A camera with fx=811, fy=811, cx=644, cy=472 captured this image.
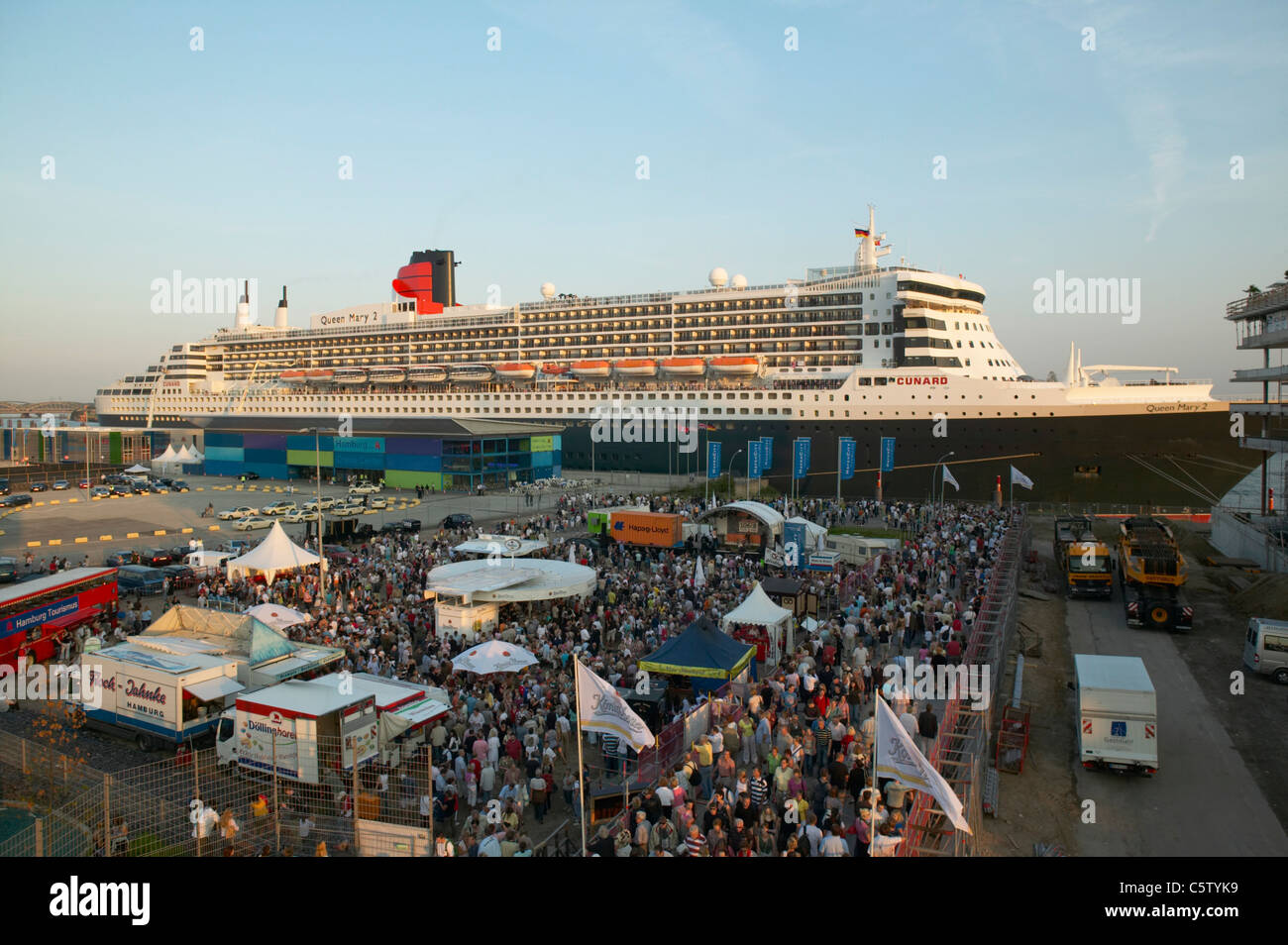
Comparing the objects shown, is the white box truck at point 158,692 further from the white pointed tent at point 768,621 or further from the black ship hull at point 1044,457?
the black ship hull at point 1044,457

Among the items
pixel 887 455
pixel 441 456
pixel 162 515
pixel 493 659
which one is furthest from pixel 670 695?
pixel 441 456

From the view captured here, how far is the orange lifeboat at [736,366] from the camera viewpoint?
44.5m

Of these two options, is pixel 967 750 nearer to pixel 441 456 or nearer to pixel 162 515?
pixel 162 515

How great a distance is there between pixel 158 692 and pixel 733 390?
35964mm

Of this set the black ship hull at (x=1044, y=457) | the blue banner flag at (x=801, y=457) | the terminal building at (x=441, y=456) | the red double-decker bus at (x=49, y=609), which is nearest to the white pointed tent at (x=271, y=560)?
the red double-decker bus at (x=49, y=609)

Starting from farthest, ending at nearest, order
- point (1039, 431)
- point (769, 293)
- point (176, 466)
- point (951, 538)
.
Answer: point (176, 466) < point (769, 293) < point (1039, 431) < point (951, 538)

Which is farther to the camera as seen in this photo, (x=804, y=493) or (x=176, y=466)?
(x=176, y=466)

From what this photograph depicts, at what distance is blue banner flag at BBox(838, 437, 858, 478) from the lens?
3741 cm

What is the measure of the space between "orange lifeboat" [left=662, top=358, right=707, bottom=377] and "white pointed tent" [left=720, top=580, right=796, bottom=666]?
31.8m

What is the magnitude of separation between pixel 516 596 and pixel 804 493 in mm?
26976

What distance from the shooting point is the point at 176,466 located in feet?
203

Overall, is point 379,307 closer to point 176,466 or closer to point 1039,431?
point 176,466
